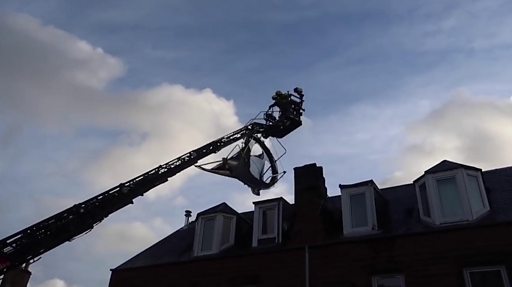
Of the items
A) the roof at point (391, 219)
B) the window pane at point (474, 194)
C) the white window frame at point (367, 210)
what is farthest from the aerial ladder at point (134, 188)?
the window pane at point (474, 194)

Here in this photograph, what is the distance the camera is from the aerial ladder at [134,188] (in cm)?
2097

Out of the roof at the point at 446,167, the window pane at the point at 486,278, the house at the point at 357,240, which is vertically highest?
the roof at the point at 446,167

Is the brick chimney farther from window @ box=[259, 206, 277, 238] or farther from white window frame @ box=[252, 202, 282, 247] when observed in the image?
window @ box=[259, 206, 277, 238]

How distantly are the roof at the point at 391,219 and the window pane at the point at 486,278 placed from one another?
5.90ft

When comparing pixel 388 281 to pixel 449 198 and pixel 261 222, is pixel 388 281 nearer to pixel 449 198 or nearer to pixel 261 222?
pixel 449 198

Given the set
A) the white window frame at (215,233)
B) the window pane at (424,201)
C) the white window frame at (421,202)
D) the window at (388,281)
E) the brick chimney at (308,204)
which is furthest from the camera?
the white window frame at (215,233)

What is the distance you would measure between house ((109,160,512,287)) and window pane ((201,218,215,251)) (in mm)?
52

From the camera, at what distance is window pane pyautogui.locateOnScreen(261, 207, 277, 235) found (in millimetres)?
23594

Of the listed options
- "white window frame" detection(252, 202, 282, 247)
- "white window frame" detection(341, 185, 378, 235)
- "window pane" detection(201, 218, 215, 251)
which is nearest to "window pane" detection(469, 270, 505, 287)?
"white window frame" detection(341, 185, 378, 235)

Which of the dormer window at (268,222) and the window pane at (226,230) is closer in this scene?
the dormer window at (268,222)

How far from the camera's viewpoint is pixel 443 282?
18.0 m

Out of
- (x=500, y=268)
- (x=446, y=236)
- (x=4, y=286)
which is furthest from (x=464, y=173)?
(x=4, y=286)

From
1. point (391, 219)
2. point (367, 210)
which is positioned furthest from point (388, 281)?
point (367, 210)

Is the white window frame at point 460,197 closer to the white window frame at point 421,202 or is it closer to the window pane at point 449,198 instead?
the white window frame at point 421,202
